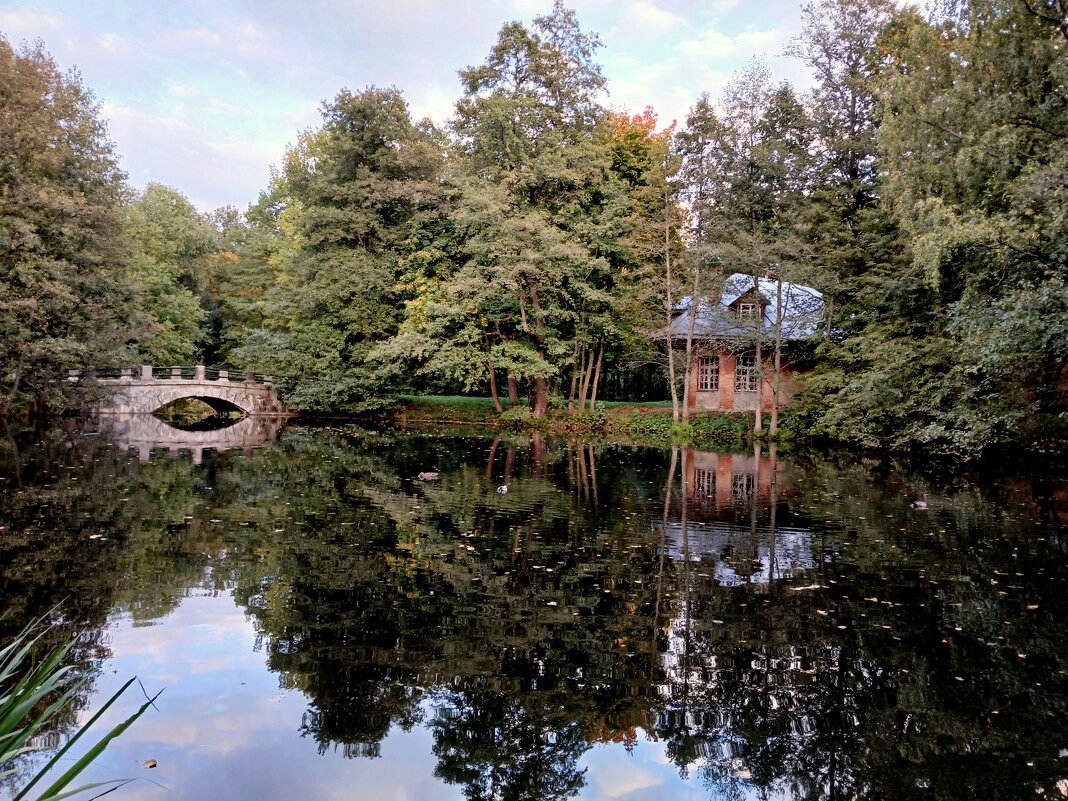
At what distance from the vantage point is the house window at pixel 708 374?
3328cm

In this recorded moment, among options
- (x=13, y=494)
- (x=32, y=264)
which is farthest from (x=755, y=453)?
(x=32, y=264)

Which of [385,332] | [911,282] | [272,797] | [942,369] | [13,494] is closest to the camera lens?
[272,797]

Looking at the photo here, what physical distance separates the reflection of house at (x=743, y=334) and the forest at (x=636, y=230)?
1.04m

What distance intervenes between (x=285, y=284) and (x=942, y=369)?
33441mm

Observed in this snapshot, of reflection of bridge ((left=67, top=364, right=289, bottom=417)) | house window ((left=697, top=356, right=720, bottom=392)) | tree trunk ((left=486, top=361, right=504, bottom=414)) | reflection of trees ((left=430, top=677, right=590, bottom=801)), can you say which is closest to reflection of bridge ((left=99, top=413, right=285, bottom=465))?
reflection of bridge ((left=67, top=364, right=289, bottom=417))

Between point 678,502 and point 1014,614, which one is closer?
point 1014,614

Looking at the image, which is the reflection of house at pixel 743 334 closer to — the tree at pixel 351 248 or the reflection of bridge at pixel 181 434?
the tree at pixel 351 248

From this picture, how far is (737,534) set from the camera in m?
10.1

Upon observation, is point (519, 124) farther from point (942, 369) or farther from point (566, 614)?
point (566, 614)

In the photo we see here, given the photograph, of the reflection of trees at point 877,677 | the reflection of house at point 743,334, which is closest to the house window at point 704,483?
the reflection of trees at point 877,677

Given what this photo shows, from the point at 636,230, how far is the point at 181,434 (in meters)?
19.0

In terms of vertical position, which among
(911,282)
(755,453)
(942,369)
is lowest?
(755,453)

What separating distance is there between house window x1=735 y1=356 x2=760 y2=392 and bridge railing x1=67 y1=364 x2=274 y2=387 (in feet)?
74.0

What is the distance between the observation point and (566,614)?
6.54m
